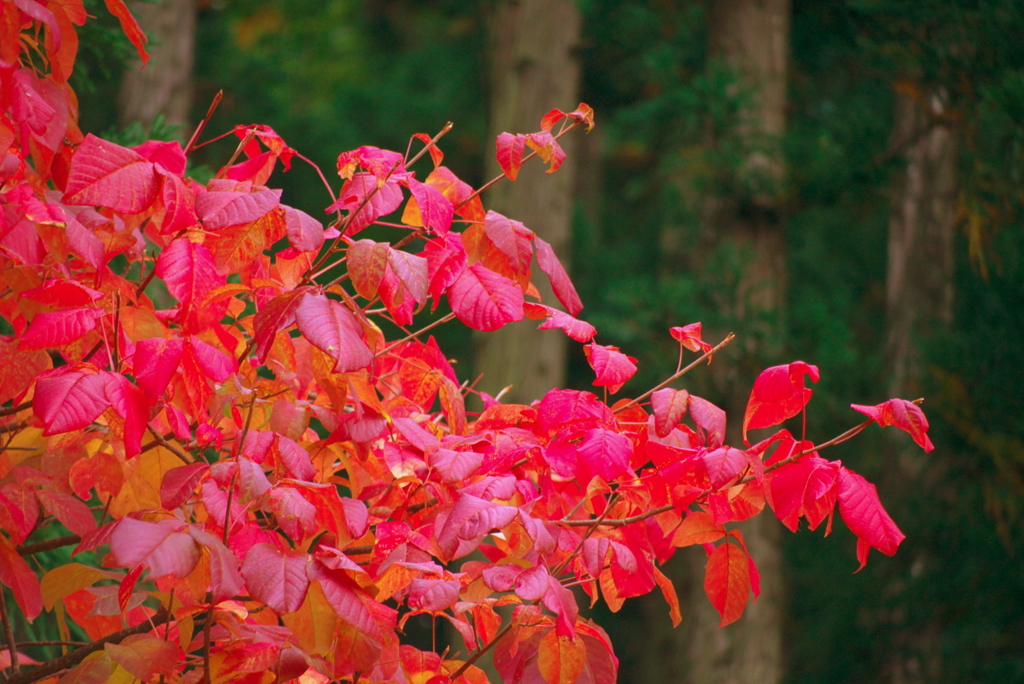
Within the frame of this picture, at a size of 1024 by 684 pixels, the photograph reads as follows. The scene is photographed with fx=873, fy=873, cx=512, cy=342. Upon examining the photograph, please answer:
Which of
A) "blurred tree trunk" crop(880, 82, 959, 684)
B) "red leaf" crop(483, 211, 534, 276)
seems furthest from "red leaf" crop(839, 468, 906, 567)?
"blurred tree trunk" crop(880, 82, 959, 684)

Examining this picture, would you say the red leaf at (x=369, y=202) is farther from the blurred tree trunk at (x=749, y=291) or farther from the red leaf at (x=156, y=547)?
the blurred tree trunk at (x=749, y=291)

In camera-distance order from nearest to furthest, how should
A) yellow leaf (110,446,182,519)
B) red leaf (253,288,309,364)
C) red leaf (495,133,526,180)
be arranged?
red leaf (253,288,309,364)
red leaf (495,133,526,180)
yellow leaf (110,446,182,519)

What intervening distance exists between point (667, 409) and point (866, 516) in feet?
0.87

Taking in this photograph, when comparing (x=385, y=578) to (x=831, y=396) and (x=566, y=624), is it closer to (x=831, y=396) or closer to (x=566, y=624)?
(x=566, y=624)

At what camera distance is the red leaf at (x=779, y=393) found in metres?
1.08

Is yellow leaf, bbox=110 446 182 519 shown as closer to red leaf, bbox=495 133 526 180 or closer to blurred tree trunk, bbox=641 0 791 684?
red leaf, bbox=495 133 526 180

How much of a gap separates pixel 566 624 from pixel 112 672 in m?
0.57

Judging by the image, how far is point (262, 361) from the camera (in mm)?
1070

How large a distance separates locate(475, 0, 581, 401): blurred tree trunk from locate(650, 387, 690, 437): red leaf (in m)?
2.80

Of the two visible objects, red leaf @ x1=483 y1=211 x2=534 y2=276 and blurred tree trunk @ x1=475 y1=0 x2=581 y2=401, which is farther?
blurred tree trunk @ x1=475 y1=0 x2=581 y2=401

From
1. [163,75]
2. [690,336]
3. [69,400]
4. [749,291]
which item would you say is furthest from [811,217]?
[69,400]

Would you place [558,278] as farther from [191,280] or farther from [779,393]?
[191,280]

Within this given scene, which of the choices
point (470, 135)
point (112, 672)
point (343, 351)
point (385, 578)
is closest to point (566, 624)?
point (385, 578)

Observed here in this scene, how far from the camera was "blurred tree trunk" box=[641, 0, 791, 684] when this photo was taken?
3.71 m
